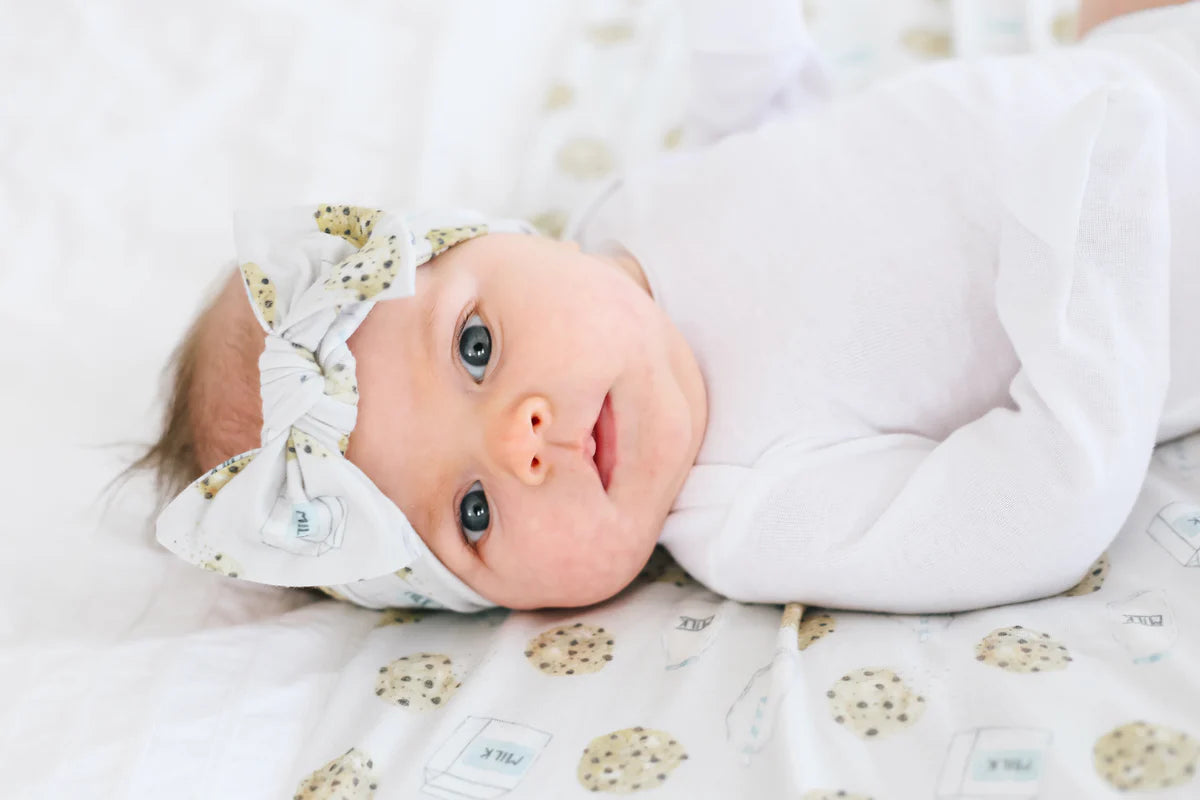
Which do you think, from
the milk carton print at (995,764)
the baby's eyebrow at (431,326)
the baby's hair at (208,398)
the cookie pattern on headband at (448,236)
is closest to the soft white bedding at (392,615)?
the milk carton print at (995,764)

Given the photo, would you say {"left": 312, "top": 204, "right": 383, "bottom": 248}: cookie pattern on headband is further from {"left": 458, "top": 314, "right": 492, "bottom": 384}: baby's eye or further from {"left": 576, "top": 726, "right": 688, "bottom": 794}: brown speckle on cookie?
{"left": 576, "top": 726, "right": 688, "bottom": 794}: brown speckle on cookie

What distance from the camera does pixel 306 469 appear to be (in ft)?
3.31

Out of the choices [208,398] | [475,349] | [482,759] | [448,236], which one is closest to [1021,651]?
[482,759]

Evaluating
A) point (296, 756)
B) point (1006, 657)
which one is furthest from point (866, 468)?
point (296, 756)

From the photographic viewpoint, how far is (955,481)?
3.39ft

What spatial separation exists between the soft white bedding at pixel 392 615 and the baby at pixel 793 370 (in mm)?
83

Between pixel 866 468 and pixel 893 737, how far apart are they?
0.34 m

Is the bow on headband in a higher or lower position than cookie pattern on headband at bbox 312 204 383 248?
lower

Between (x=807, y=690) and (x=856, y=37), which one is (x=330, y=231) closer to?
(x=807, y=690)

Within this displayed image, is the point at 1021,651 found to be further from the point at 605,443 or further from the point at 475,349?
the point at 475,349

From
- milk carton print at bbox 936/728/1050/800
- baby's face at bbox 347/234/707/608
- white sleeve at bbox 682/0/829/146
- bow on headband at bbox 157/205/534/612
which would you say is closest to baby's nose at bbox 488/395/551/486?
baby's face at bbox 347/234/707/608

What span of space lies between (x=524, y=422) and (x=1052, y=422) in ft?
1.64

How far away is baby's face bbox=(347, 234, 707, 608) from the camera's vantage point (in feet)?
3.42

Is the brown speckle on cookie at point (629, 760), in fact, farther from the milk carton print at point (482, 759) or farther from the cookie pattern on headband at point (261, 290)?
the cookie pattern on headband at point (261, 290)
